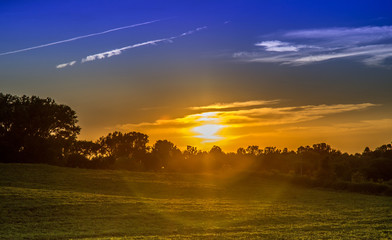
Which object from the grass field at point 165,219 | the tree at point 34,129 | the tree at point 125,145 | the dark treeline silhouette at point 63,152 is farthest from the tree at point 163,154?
the grass field at point 165,219

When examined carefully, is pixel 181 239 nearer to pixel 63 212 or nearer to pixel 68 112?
pixel 63 212

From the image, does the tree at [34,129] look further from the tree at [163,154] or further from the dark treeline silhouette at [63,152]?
the tree at [163,154]

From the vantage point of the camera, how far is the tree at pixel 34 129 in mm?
67562

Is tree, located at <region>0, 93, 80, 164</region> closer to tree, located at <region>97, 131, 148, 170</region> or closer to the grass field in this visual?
the grass field

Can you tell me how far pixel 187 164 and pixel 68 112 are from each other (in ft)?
153

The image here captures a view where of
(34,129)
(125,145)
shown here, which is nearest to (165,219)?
(34,129)

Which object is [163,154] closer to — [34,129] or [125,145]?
[125,145]

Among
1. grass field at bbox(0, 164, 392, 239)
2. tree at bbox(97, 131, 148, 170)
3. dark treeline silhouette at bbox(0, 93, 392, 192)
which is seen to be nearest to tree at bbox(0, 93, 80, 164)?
dark treeline silhouette at bbox(0, 93, 392, 192)

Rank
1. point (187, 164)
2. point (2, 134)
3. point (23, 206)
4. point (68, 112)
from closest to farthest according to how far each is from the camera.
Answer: point (23, 206)
point (2, 134)
point (68, 112)
point (187, 164)

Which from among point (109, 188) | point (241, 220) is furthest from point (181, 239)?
point (109, 188)

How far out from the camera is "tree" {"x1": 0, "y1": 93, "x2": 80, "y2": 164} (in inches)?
2660

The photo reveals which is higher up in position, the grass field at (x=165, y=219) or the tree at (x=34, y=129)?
the tree at (x=34, y=129)

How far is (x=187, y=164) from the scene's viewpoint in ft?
373

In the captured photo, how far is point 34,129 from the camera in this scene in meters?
70.0
